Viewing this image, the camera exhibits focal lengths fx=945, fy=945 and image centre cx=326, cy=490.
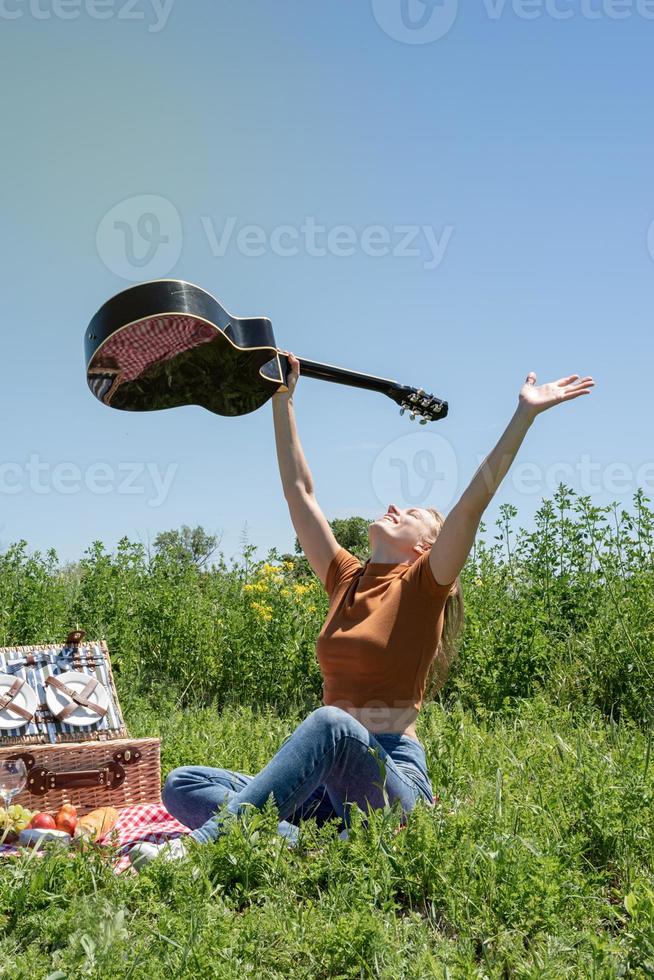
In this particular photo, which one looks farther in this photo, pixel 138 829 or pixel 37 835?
pixel 138 829

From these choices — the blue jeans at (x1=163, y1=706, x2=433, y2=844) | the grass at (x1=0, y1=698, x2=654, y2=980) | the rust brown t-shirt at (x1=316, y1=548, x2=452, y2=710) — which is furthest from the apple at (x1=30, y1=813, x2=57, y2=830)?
the rust brown t-shirt at (x1=316, y1=548, x2=452, y2=710)

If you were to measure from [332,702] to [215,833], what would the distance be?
74 centimetres

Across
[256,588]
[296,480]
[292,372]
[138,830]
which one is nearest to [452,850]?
[138,830]

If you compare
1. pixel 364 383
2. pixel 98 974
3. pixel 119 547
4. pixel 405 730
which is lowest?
pixel 98 974

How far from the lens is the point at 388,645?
12.5ft

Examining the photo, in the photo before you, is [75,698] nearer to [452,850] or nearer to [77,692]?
[77,692]

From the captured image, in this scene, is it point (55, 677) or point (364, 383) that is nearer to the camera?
point (364, 383)

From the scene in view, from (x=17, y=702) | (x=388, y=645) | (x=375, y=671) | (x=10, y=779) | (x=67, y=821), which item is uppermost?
(x=388, y=645)

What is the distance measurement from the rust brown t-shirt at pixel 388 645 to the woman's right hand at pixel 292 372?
1.16 metres

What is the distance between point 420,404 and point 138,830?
7.75 feet

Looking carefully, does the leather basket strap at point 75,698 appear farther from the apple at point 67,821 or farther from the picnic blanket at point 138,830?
the apple at point 67,821

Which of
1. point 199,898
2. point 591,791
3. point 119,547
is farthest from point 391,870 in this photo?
point 119,547

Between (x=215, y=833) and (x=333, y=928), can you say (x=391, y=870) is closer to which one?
(x=333, y=928)

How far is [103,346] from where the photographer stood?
3.92 m
